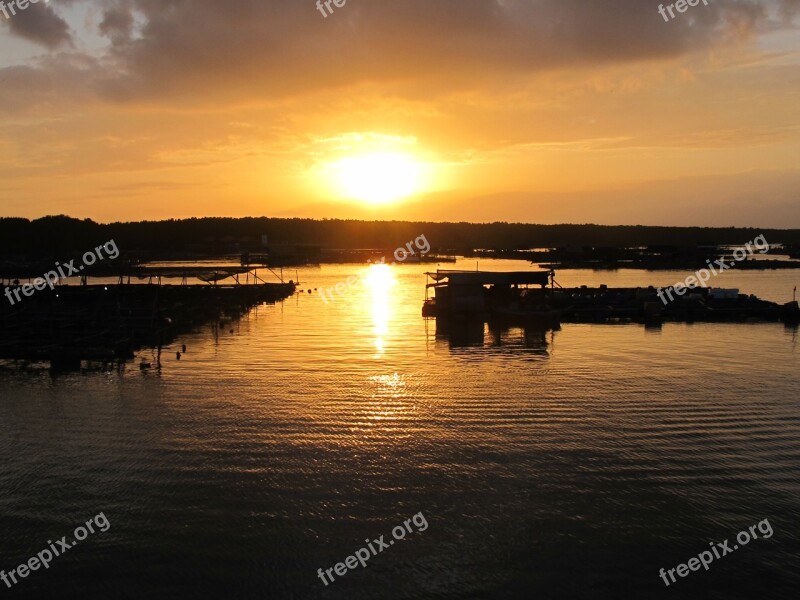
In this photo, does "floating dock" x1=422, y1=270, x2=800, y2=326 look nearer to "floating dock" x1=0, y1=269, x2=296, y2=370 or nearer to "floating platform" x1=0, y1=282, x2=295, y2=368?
"floating dock" x1=0, y1=269, x2=296, y2=370

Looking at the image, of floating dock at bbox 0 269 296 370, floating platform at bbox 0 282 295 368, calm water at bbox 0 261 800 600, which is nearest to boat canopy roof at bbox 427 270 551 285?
floating dock at bbox 0 269 296 370

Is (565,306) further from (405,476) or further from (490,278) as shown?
(405,476)

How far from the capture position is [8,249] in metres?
143

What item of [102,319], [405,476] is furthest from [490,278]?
[405,476]

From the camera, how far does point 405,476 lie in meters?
21.0

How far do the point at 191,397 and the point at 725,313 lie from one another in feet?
167

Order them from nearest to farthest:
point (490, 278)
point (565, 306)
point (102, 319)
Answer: point (102, 319) → point (490, 278) → point (565, 306)

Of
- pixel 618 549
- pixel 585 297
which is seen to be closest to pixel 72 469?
pixel 618 549

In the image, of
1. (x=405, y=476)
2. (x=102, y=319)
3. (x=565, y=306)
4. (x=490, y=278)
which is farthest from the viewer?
(x=565, y=306)

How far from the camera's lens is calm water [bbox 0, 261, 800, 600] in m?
15.5

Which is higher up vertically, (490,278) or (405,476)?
(490,278)

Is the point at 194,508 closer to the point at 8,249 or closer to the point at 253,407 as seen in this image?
the point at 253,407

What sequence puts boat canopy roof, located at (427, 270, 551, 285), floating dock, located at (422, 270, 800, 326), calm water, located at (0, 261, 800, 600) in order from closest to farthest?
1. calm water, located at (0, 261, 800, 600)
2. floating dock, located at (422, 270, 800, 326)
3. boat canopy roof, located at (427, 270, 551, 285)

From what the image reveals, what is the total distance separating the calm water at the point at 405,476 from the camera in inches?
612
